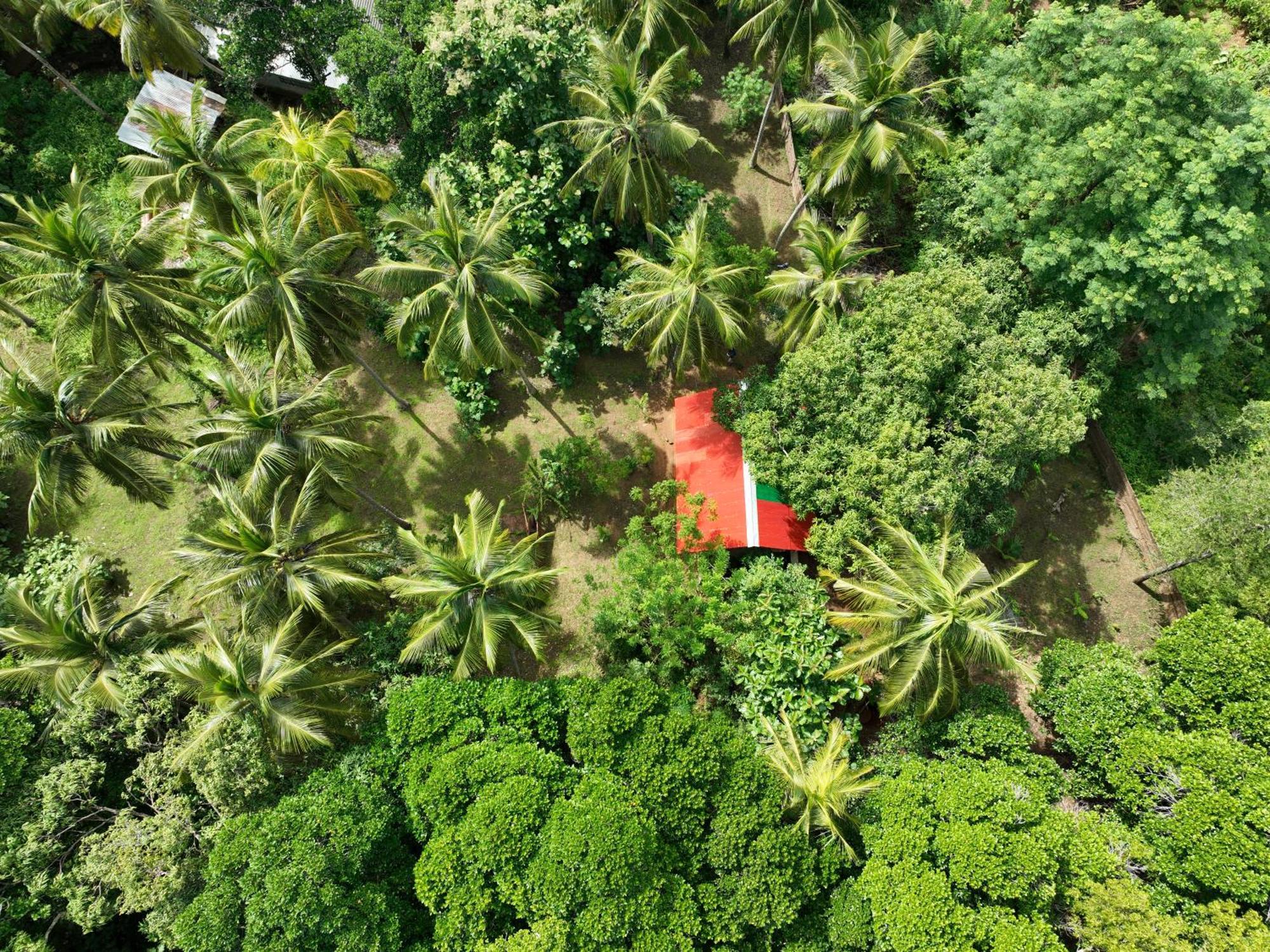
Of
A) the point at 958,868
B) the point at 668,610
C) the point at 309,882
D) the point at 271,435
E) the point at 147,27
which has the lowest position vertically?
the point at 309,882

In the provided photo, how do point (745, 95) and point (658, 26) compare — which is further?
point (745, 95)

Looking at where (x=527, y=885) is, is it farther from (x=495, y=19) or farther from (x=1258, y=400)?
(x=1258, y=400)

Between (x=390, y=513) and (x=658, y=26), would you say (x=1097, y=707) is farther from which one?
(x=658, y=26)

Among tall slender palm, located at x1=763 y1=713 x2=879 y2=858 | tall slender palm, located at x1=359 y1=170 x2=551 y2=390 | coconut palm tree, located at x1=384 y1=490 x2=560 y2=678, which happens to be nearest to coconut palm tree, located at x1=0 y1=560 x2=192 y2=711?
coconut palm tree, located at x1=384 y1=490 x2=560 y2=678

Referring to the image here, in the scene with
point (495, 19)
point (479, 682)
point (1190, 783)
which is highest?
point (495, 19)

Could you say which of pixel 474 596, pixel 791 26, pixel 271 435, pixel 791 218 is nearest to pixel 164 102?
pixel 271 435

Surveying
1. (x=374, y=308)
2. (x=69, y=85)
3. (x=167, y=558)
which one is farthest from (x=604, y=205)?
(x=69, y=85)
